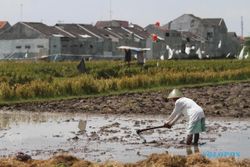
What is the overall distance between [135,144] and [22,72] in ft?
67.8

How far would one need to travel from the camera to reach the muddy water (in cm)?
1144

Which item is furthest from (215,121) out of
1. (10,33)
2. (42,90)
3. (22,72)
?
(10,33)

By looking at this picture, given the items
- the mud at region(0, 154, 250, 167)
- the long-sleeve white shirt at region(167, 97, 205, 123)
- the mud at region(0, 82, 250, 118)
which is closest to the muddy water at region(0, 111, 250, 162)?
the long-sleeve white shirt at region(167, 97, 205, 123)

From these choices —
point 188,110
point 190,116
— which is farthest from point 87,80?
point 190,116

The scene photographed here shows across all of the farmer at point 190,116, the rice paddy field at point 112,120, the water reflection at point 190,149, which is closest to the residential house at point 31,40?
the rice paddy field at point 112,120

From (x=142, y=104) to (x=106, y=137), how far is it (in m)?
7.93

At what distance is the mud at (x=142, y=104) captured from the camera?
2009cm

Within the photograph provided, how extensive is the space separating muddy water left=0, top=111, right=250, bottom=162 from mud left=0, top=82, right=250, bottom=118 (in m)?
1.35

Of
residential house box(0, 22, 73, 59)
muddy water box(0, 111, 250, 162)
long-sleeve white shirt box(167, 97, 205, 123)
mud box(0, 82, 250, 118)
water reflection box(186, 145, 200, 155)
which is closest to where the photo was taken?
water reflection box(186, 145, 200, 155)

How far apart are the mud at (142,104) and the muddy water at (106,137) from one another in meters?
1.35

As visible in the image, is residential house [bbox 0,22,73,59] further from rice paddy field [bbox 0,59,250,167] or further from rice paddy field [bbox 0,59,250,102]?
rice paddy field [bbox 0,59,250,167]

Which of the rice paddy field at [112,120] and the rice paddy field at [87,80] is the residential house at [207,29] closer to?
the rice paddy field at [87,80]

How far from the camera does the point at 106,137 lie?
13.7m

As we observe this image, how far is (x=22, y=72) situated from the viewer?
32156 mm
